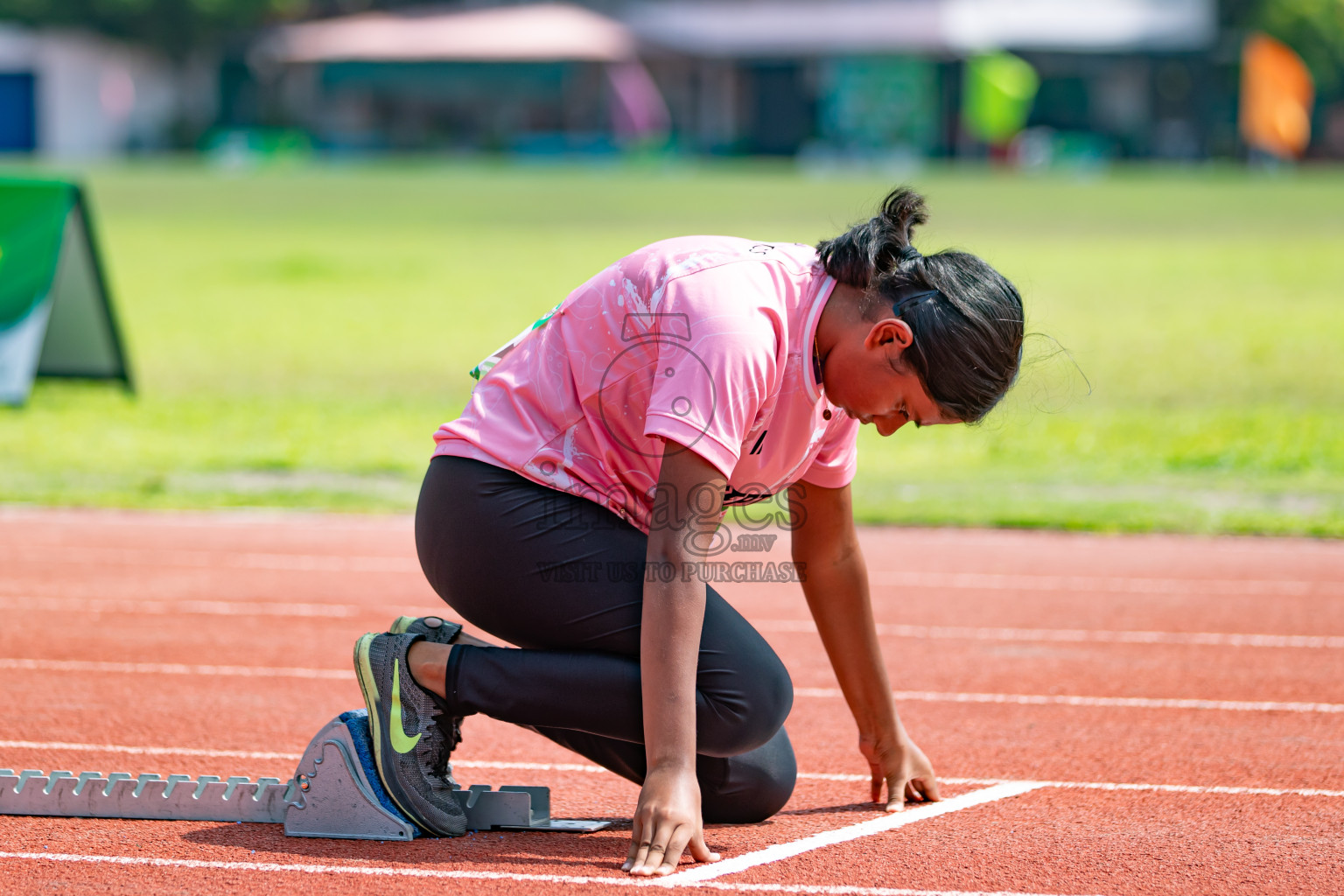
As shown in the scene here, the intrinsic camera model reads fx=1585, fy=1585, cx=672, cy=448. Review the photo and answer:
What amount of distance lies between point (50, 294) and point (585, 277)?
34.6 ft

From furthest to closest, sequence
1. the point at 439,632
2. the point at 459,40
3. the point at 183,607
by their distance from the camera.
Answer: the point at 459,40 < the point at 183,607 < the point at 439,632

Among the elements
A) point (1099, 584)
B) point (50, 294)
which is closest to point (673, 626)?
point (1099, 584)

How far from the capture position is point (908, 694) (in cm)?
504

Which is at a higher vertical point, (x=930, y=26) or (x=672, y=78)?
(x=930, y=26)

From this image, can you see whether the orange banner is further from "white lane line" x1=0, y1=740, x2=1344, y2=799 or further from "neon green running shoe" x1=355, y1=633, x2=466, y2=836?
"neon green running shoe" x1=355, y1=633, x2=466, y2=836

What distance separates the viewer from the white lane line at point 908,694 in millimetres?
4871

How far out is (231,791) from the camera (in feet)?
11.9

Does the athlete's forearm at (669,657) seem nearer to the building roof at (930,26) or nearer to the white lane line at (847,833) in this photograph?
the white lane line at (847,833)

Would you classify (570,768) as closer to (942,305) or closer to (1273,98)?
(942,305)

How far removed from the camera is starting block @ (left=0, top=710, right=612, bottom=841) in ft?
11.5

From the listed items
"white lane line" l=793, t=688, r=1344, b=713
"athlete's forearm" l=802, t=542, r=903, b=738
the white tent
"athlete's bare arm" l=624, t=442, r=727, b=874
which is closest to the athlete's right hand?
"athlete's bare arm" l=624, t=442, r=727, b=874

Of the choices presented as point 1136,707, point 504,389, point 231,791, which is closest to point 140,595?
point 231,791

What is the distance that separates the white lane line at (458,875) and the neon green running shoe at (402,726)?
7.2 inches

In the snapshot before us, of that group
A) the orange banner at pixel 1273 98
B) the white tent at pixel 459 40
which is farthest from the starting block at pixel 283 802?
the white tent at pixel 459 40
